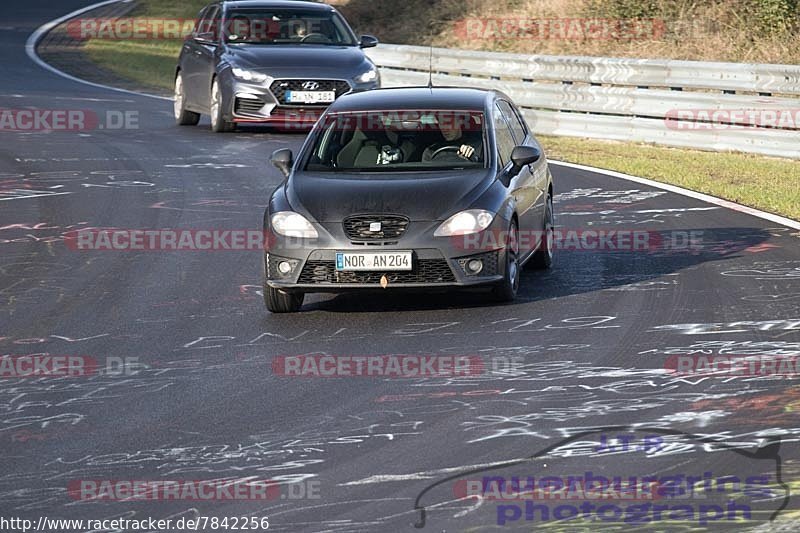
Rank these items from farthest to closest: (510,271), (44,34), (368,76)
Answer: (44,34) < (368,76) < (510,271)

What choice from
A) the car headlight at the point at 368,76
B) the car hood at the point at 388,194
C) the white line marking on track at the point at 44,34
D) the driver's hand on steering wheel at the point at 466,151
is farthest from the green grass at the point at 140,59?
the car hood at the point at 388,194

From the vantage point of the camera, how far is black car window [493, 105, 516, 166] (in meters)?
11.8

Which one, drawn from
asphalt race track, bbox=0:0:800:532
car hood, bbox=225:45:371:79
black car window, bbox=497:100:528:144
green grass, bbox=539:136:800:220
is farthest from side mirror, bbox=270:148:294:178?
car hood, bbox=225:45:371:79

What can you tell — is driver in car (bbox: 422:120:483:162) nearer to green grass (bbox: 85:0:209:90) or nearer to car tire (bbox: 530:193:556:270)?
car tire (bbox: 530:193:556:270)

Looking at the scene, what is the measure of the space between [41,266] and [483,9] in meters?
25.7

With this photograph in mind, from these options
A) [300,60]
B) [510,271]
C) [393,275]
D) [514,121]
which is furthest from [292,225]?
[300,60]

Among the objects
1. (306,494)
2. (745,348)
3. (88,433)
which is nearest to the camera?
(306,494)

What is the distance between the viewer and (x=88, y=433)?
7.76 meters

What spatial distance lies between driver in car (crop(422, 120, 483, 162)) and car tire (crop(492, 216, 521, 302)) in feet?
2.25

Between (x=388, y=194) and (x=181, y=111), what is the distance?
13633mm

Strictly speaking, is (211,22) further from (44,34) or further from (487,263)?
(44,34)

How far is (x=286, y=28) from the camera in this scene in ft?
76.5

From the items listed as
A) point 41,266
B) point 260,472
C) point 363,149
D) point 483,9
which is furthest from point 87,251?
point 483,9

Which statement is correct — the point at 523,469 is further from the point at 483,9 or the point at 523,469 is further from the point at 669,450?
the point at 483,9
